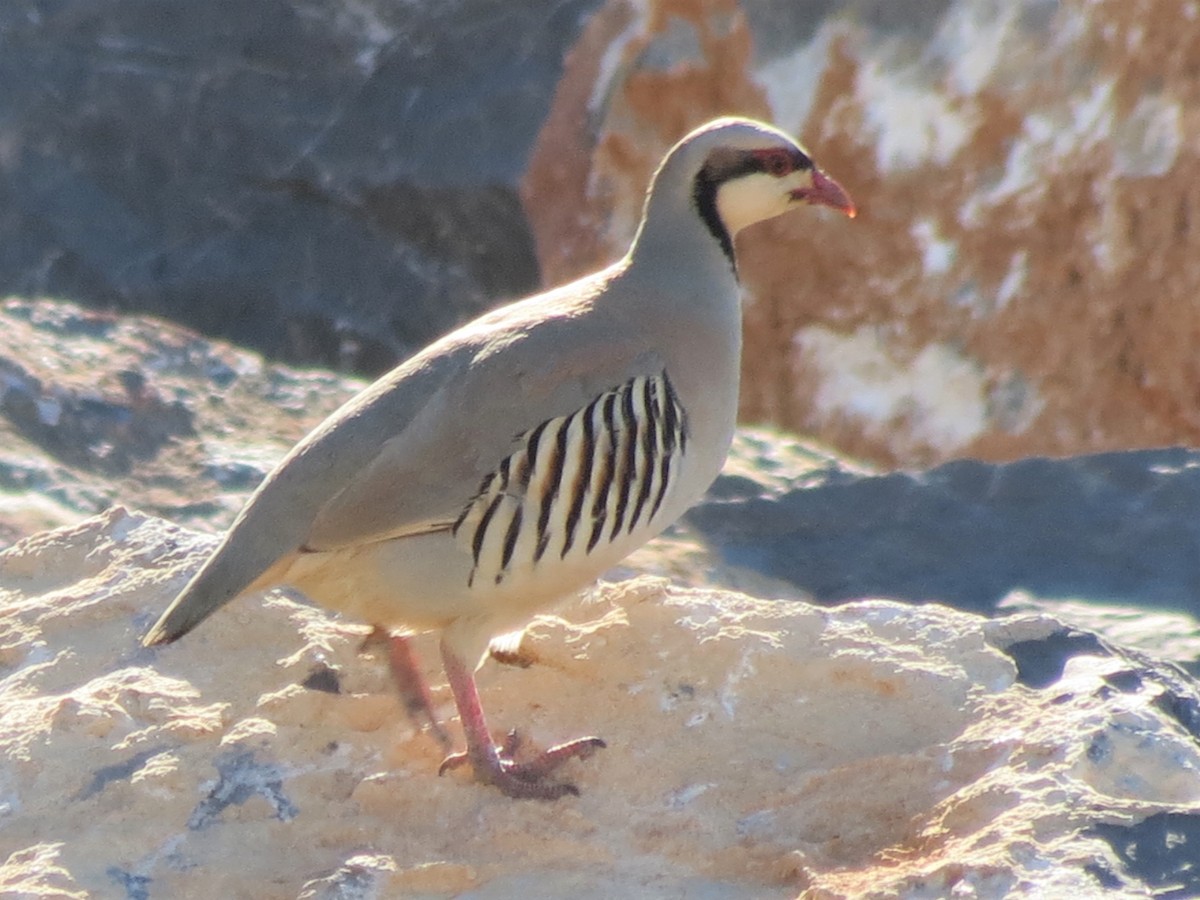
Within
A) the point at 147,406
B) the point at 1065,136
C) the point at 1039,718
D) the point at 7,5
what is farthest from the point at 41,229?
the point at 1039,718

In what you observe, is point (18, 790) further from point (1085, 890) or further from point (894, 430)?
point (894, 430)

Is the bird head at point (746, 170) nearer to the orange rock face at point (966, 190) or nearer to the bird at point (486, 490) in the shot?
the bird at point (486, 490)

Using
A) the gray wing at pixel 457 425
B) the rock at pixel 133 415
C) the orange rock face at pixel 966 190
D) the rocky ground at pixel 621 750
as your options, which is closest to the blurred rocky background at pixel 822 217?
the orange rock face at pixel 966 190

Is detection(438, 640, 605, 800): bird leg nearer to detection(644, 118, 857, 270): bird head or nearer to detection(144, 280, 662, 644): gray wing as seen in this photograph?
detection(144, 280, 662, 644): gray wing

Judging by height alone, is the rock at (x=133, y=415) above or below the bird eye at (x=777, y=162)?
below

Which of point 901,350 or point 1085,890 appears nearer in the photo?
point 1085,890

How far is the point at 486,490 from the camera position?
3.81 meters

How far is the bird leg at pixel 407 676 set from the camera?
389cm

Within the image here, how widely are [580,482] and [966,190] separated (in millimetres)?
4326

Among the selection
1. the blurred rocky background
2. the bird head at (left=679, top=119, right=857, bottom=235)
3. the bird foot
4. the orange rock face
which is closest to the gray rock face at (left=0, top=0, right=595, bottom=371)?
the blurred rocky background

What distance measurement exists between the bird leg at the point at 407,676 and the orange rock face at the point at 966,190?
3857 millimetres

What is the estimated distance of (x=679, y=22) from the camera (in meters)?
7.83

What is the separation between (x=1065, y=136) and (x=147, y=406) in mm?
3985

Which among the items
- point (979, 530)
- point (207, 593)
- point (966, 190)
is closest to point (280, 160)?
point (966, 190)
